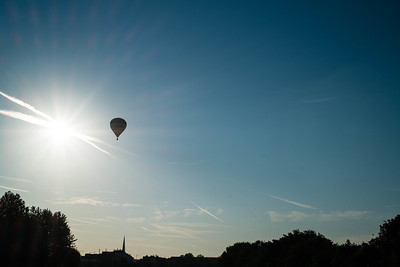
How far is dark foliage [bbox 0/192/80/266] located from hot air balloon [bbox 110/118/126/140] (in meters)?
27.7

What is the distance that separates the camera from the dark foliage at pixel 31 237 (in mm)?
64875

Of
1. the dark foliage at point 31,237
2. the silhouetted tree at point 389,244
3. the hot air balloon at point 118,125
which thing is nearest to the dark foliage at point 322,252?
the silhouetted tree at point 389,244

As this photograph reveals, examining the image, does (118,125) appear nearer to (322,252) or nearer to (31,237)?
(31,237)

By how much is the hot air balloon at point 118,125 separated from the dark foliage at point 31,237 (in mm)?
27665

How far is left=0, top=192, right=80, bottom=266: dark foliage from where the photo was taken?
213 ft

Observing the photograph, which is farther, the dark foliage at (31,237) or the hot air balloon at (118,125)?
the dark foliage at (31,237)

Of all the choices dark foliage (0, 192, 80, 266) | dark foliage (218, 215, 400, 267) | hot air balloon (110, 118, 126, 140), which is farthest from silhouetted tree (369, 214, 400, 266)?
dark foliage (0, 192, 80, 266)

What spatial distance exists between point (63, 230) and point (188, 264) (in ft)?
357

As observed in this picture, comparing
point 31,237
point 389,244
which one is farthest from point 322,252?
point 31,237

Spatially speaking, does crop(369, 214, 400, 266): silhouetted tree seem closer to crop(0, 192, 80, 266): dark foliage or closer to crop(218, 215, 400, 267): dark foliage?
crop(218, 215, 400, 267): dark foliage

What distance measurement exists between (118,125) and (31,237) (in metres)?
35.4

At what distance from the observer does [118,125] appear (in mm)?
52312

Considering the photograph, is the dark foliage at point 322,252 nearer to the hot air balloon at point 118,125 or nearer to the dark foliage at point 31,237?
the hot air balloon at point 118,125

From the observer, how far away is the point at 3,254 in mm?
61938
